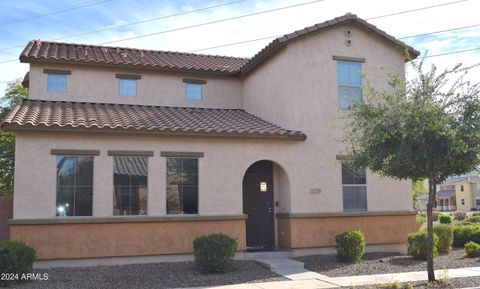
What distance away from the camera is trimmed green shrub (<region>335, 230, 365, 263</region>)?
1412 centimetres

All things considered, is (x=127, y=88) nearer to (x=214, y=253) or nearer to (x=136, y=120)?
(x=136, y=120)

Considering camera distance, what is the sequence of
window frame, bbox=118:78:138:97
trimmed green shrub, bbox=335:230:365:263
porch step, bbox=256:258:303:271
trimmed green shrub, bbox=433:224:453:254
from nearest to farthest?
porch step, bbox=256:258:303:271
trimmed green shrub, bbox=335:230:365:263
trimmed green shrub, bbox=433:224:453:254
window frame, bbox=118:78:138:97

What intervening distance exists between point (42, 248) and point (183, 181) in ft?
13.3

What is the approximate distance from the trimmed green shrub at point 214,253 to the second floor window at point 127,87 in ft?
23.5

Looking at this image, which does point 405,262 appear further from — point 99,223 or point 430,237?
point 99,223

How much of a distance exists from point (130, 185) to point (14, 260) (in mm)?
3851

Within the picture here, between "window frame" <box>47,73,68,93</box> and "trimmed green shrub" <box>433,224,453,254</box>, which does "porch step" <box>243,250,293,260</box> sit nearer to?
"trimmed green shrub" <box>433,224,453,254</box>

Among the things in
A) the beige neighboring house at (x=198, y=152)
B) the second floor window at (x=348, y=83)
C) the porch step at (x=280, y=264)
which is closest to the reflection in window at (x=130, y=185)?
the beige neighboring house at (x=198, y=152)

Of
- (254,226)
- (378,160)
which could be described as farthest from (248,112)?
(378,160)

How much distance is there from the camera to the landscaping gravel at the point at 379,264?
13.2 m

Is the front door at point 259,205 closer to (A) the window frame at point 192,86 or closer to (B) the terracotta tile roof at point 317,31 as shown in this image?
(B) the terracotta tile roof at point 317,31

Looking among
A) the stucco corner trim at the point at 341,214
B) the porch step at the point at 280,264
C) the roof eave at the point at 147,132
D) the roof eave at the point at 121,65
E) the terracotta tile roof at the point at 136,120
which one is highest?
the roof eave at the point at 121,65

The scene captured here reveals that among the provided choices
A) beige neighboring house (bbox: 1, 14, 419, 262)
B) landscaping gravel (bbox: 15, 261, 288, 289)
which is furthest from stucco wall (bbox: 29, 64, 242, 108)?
landscaping gravel (bbox: 15, 261, 288, 289)

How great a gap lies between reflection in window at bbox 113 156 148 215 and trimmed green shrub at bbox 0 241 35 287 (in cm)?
294
